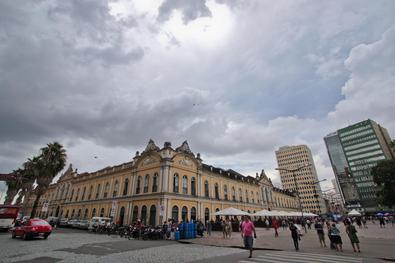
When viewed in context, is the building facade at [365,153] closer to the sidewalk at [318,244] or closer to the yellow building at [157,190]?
the yellow building at [157,190]

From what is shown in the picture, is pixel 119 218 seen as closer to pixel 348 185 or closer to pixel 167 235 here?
pixel 167 235

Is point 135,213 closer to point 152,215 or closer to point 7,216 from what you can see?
point 152,215

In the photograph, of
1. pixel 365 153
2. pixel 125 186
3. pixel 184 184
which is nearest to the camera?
pixel 184 184

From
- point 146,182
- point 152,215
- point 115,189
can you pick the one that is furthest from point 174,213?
point 115,189

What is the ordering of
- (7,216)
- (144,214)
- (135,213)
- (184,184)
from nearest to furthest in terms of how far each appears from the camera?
(7,216)
(144,214)
(135,213)
(184,184)

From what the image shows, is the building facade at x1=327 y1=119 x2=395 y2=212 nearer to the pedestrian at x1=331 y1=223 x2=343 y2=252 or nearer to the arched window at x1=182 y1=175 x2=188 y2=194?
the arched window at x1=182 y1=175 x2=188 y2=194

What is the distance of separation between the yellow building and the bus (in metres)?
2.74

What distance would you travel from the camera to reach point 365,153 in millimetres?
91812

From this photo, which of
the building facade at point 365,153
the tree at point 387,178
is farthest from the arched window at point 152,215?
the building facade at point 365,153

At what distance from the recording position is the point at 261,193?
48.7 m

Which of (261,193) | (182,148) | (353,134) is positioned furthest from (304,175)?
(182,148)

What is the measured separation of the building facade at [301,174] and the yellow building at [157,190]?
3426 inches

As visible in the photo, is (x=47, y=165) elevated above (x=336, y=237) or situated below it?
above

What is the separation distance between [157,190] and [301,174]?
117 m
